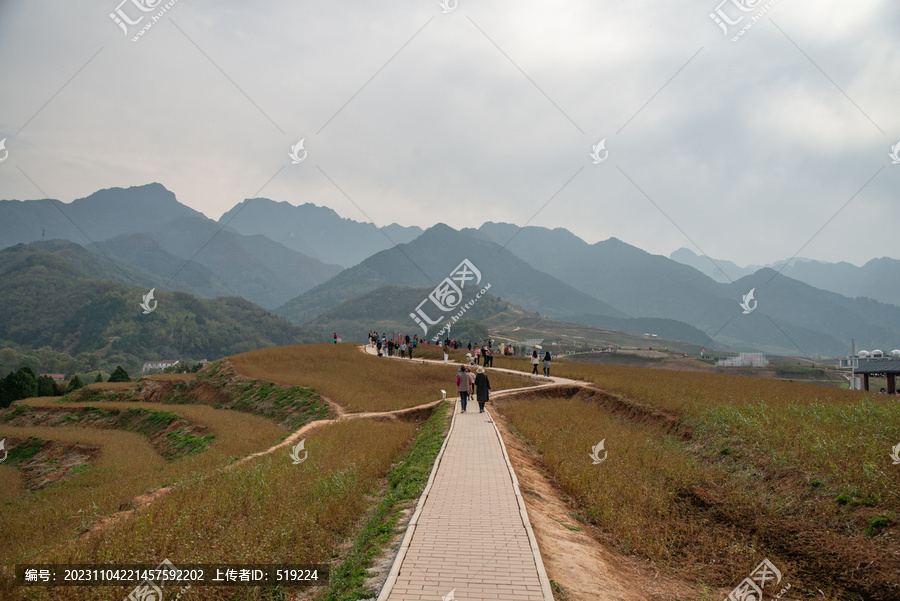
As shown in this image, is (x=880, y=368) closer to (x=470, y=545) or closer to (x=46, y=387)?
(x=470, y=545)

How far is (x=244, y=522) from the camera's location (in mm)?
9008

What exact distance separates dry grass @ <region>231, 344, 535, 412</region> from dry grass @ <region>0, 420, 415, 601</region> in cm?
1295

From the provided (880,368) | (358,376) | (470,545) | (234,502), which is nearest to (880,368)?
(880,368)

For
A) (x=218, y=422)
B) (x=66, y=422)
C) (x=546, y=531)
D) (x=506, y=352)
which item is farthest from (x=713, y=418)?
(x=66, y=422)

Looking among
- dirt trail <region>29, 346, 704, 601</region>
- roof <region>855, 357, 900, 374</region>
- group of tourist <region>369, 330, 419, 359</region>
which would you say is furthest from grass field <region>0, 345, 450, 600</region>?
roof <region>855, 357, 900, 374</region>

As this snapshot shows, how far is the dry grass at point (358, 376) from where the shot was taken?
2773cm

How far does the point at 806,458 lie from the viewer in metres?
11.7

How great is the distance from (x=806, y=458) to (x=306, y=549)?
1139 cm

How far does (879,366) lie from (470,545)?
38204 mm

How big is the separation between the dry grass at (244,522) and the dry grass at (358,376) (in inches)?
510

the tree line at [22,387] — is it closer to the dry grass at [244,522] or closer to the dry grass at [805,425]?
the dry grass at [244,522]

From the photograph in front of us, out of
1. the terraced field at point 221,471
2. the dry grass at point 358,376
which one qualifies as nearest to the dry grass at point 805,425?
the terraced field at point 221,471

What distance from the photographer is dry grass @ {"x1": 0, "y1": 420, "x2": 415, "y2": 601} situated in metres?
7.53

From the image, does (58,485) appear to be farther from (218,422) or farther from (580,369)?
(580,369)
